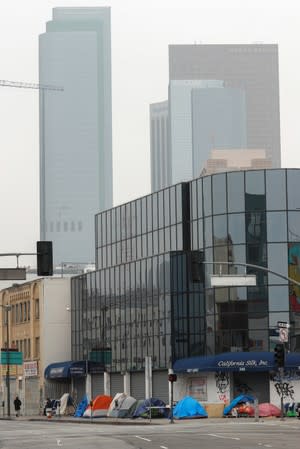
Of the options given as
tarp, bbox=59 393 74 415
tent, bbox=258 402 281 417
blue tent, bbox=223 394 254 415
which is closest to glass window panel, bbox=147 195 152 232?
tarp, bbox=59 393 74 415

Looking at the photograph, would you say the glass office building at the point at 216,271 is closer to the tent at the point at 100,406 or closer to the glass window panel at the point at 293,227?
the glass window panel at the point at 293,227

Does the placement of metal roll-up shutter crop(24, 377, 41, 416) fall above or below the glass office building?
below

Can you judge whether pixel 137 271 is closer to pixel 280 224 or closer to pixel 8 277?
pixel 280 224

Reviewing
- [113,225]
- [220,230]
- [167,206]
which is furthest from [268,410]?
[113,225]

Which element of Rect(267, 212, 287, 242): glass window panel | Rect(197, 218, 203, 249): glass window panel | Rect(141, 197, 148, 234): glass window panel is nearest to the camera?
Rect(267, 212, 287, 242): glass window panel

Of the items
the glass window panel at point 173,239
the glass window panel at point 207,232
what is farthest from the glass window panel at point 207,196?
the glass window panel at point 173,239

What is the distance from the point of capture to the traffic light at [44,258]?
46438 mm

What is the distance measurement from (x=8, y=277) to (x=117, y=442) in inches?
340

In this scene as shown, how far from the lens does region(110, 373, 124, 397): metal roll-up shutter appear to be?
10156cm

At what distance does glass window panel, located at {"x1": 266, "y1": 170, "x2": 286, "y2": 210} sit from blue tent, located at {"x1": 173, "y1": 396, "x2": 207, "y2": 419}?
13.5 m

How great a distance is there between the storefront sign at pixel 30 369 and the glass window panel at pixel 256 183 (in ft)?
107

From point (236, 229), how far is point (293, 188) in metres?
4.46

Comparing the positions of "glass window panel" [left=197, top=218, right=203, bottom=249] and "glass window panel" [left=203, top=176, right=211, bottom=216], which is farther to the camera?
"glass window panel" [left=197, top=218, right=203, bottom=249]

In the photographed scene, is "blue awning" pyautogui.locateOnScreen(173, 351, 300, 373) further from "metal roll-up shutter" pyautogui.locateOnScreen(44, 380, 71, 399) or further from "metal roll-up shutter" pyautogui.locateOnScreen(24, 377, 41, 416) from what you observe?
"metal roll-up shutter" pyautogui.locateOnScreen(24, 377, 41, 416)
